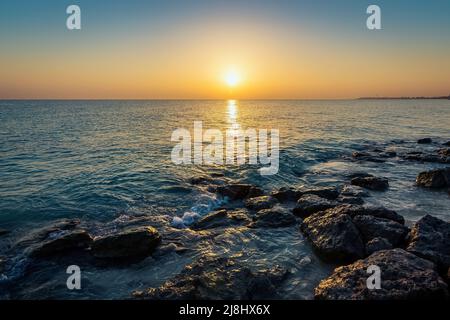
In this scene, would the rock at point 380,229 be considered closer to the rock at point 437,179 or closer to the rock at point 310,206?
the rock at point 310,206

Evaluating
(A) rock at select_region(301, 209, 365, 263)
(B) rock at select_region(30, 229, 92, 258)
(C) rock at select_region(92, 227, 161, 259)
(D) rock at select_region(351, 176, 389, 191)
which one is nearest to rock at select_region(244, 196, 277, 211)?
(A) rock at select_region(301, 209, 365, 263)

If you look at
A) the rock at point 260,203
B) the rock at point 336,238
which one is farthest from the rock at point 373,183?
the rock at point 336,238

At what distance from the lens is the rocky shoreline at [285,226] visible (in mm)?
7094

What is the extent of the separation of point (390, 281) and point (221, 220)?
280 inches

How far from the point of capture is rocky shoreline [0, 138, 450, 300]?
7.09 metres

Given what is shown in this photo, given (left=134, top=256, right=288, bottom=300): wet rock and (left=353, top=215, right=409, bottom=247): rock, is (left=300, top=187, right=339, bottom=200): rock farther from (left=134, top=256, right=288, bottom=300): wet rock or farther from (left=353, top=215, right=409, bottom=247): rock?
(left=134, top=256, right=288, bottom=300): wet rock

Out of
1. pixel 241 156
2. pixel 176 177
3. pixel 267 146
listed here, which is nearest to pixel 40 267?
pixel 176 177

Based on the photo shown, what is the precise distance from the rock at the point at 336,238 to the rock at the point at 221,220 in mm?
3005

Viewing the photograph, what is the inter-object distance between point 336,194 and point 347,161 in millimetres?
11604

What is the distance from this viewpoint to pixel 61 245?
1035cm

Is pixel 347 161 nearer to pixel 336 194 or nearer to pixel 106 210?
pixel 336 194

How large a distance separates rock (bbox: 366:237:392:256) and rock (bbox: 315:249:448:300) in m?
0.96

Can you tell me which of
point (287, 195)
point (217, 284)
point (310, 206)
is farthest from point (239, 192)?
point (217, 284)

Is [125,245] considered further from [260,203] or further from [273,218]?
[260,203]
